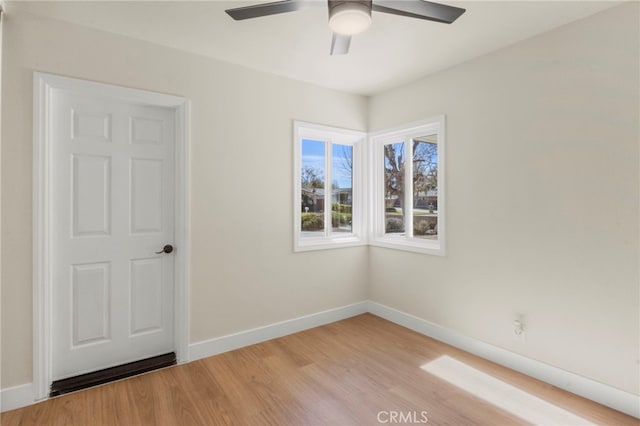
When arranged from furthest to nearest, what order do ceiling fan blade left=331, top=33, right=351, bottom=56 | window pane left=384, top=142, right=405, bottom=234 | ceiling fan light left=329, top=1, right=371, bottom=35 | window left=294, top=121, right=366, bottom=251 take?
1. window pane left=384, top=142, right=405, bottom=234
2. window left=294, top=121, right=366, bottom=251
3. ceiling fan blade left=331, top=33, right=351, bottom=56
4. ceiling fan light left=329, top=1, right=371, bottom=35

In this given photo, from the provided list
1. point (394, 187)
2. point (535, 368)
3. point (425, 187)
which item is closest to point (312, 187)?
point (394, 187)

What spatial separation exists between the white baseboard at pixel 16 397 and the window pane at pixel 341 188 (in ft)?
9.57

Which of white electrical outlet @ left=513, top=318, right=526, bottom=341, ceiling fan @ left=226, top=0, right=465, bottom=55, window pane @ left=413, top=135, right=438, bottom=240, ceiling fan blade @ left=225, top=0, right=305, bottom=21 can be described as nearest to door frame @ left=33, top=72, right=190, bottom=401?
ceiling fan blade @ left=225, top=0, right=305, bottom=21

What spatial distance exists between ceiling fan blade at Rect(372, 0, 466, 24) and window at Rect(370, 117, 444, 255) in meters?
1.46

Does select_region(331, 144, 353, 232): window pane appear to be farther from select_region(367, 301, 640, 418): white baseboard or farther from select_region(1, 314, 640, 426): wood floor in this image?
select_region(1, 314, 640, 426): wood floor

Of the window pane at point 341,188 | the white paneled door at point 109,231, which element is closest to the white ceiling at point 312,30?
the white paneled door at point 109,231

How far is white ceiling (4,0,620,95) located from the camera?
208 cm

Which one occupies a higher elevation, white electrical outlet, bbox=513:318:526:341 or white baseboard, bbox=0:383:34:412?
white electrical outlet, bbox=513:318:526:341

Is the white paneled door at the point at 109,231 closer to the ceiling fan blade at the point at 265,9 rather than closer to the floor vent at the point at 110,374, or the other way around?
the floor vent at the point at 110,374

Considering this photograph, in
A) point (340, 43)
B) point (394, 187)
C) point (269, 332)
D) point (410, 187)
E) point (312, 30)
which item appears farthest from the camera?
point (394, 187)

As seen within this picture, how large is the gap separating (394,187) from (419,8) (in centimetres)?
228

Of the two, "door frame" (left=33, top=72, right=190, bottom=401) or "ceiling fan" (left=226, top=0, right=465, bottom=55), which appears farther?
"door frame" (left=33, top=72, right=190, bottom=401)

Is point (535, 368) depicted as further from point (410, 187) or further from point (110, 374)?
point (110, 374)

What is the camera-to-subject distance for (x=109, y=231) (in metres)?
2.50
